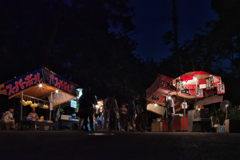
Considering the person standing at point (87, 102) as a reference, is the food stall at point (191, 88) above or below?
above

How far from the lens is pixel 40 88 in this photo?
17.0 metres

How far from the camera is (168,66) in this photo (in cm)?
2886

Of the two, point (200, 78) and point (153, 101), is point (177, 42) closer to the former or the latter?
point (153, 101)

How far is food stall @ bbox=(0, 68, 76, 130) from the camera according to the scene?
576 inches

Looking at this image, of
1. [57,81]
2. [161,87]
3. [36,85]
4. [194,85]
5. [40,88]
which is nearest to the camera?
[36,85]

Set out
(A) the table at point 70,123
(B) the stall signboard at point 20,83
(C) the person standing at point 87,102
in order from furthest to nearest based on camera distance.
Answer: (A) the table at point 70,123 < (B) the stall signboard at point 20,83 < (C) the person standing at point 87,102

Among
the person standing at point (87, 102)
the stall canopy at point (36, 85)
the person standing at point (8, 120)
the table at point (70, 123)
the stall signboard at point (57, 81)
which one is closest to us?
the person standing at point (87, 102)

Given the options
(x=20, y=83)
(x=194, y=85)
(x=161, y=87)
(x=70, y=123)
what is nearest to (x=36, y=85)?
(x=20, y=83)

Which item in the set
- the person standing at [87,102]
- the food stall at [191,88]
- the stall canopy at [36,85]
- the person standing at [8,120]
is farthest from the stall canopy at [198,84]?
the person standing at [8,120]

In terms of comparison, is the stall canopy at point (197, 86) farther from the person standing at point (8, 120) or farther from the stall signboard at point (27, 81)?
the person standing at point (8, 120)

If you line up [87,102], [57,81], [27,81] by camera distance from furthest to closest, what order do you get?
1. [57,81]
2. [27,81]
3. [87,102]

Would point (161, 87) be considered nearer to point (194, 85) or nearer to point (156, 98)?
point (194, 85)

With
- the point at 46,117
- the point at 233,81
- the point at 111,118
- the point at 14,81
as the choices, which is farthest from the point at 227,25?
the point at 46,117

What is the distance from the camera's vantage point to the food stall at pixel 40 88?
1463cm
